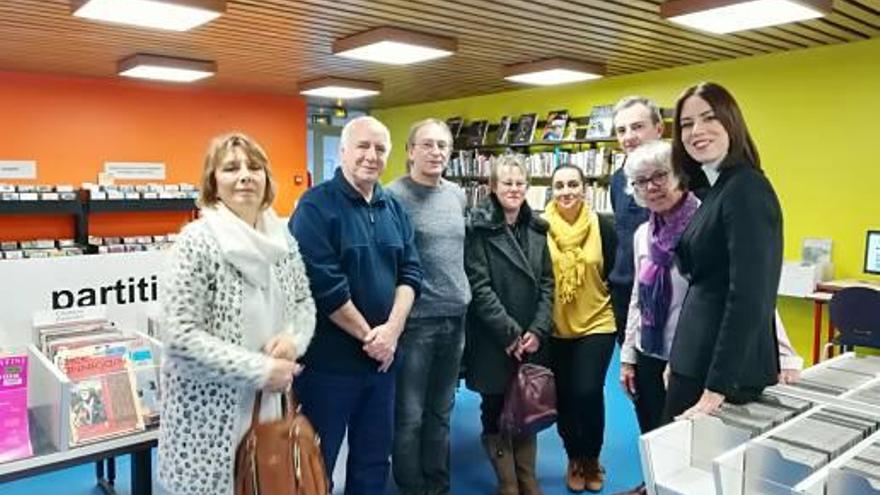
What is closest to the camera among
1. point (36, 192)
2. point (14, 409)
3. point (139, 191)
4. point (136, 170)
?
point (14, 409)

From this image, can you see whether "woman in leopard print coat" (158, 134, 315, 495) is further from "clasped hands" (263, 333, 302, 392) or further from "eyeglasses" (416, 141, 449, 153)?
"eyeglasses" (416, 141, 449, 153)

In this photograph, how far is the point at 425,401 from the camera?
2789 mm

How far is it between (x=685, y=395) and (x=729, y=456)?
1.42 ft

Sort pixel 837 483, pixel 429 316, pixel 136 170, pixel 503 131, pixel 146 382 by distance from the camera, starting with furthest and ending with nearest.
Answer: pixel 503 131 → pixel 136 170 → pixel 429 316 → pixel 146 382 → pixel 837 483

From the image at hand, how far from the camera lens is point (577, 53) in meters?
5.47

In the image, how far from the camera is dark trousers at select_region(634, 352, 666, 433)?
2.47 meters

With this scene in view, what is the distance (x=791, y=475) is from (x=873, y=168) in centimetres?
438

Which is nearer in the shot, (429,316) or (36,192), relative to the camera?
(429,316)

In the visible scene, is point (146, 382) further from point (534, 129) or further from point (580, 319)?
point (534, 129)

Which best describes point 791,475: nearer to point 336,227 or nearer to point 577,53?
point 336,227

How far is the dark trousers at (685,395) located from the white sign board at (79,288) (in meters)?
1.69

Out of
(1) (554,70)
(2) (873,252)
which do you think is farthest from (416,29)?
(2) (873,252)

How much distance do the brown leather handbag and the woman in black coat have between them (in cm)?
110

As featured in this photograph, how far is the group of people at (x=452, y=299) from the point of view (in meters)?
1.80
